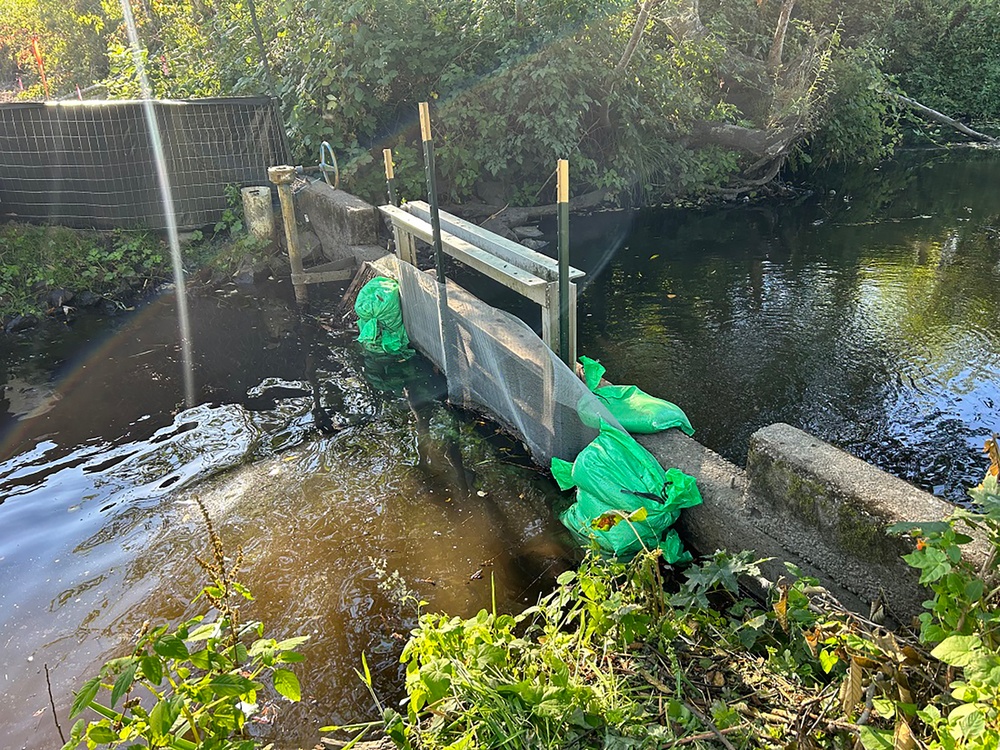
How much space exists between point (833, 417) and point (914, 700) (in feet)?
10.8

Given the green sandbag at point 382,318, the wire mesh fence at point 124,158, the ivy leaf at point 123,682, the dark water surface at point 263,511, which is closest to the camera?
the ivy leaf at point 123,682

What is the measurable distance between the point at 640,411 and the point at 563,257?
1.05 metres

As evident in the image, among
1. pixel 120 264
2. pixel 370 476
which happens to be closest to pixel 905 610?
pixel 370 476

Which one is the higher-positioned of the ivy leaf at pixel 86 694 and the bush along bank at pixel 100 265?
the ivy leaf at pixel 86 694

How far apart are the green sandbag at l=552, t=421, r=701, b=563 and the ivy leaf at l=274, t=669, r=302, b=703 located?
1.86 metres

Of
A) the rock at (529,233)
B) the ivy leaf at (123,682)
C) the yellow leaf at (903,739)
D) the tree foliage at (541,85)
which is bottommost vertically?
the rock at (529,233)

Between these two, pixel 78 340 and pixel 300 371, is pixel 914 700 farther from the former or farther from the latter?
pixel 78 340

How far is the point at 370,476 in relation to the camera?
4.81 metres

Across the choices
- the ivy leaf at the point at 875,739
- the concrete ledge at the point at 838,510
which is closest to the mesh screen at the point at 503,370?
the concrete ledge at the point at 838,510

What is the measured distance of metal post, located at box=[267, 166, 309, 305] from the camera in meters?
7.36

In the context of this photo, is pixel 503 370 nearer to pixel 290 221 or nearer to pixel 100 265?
pixel 290 221

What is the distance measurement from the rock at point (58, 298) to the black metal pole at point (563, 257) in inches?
257

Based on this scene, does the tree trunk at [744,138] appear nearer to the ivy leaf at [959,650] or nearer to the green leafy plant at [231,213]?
the green leafy plant at [231,213]

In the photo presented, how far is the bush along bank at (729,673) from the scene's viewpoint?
2104 mm
